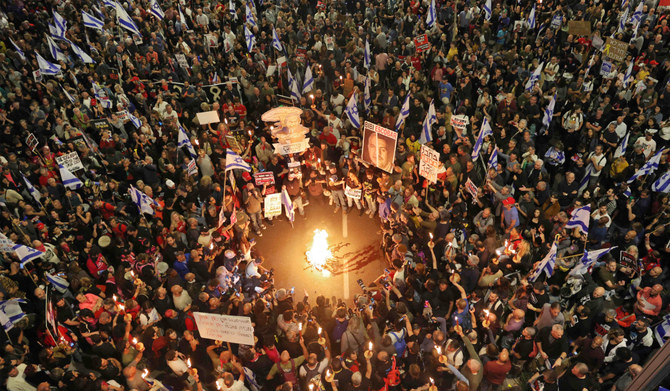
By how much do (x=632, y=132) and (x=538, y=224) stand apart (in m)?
4.51

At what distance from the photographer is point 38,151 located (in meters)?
12.8

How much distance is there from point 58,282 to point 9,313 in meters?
0.91

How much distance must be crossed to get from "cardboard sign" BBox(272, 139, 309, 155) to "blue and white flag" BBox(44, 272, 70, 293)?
558 centimetres

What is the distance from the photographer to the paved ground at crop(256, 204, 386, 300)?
10.1 metres

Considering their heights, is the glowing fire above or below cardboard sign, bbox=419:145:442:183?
below

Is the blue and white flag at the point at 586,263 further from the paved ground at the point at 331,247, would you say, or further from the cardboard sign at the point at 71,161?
Answer: the cardboard sign at the point at 71,161

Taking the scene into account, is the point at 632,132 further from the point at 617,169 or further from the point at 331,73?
the point at 331,73

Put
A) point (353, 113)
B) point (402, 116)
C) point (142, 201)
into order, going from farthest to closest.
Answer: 1. point (353, 113)
2. point (402, 116)
3. point (142, 201)

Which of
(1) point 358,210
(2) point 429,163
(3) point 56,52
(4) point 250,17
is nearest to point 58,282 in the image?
(1) point 358,210

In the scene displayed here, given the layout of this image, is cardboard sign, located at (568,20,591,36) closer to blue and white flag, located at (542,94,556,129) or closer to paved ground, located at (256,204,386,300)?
blue and white flag, located at (542,94,556,129)

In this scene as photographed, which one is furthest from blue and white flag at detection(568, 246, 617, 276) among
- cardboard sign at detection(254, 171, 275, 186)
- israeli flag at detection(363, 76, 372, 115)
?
israeli flag at detection(363, 76, 372, 115)

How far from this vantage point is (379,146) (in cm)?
1057

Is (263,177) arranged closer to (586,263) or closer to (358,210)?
(358,210)

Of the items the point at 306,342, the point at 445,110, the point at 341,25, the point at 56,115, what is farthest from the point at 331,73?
the point at 306,342
